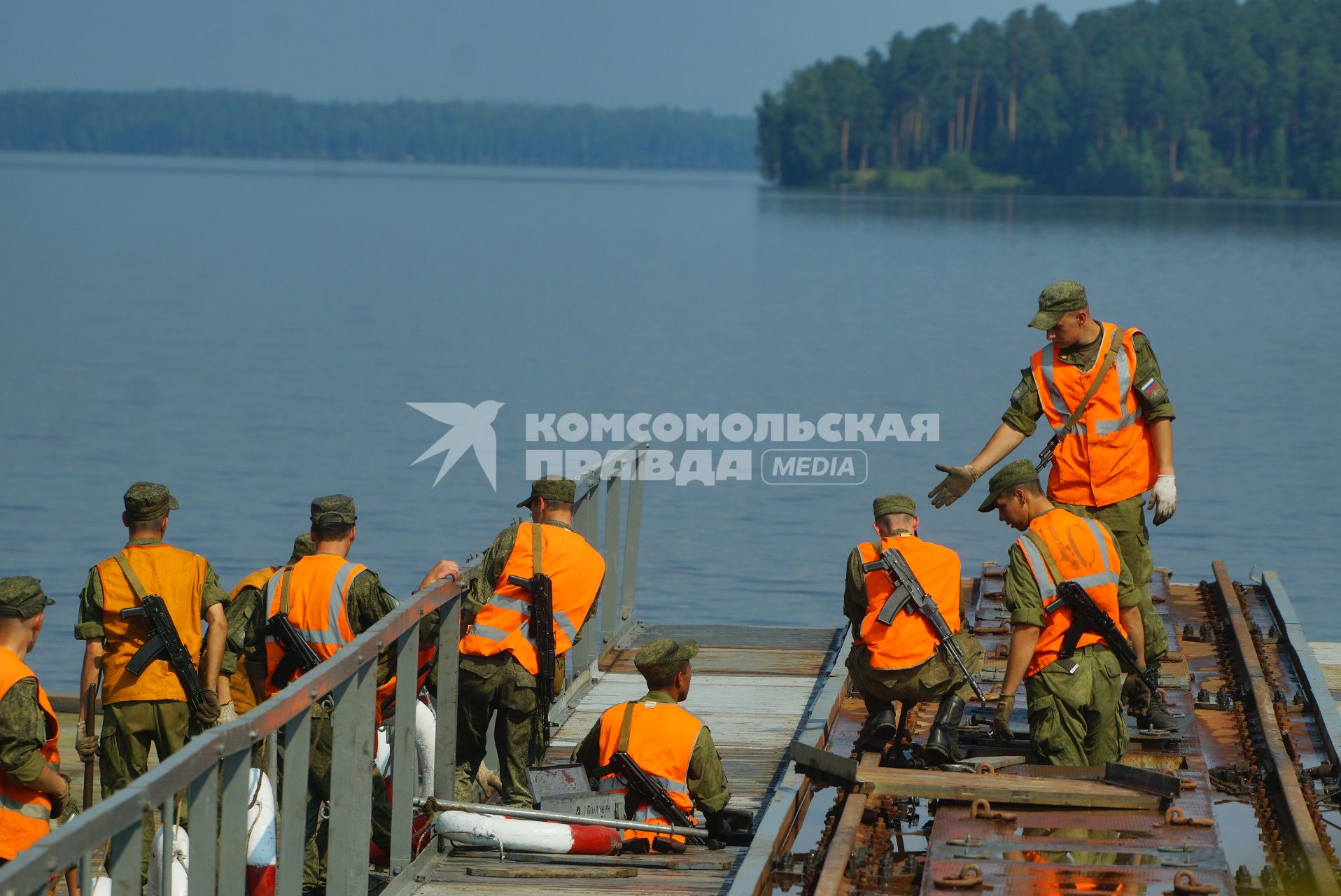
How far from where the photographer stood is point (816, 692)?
1137cm

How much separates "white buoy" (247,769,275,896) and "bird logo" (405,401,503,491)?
20585 millimetres

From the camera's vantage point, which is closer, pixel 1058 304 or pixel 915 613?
pixel 915 613

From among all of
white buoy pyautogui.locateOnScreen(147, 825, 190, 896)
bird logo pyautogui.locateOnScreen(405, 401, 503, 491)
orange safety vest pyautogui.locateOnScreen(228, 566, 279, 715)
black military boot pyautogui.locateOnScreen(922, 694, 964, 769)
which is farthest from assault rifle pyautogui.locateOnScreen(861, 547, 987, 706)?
bird logo pyautogui.locateOnScreen(405, 401, 503, 491)

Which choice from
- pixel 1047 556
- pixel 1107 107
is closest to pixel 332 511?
pixel 1047 556

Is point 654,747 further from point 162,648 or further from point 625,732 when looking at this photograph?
point 162,648

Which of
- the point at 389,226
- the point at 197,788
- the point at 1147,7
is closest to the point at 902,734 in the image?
the point at 197,788

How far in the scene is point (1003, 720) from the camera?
8461mm

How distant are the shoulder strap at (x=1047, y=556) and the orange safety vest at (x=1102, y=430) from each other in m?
1.27

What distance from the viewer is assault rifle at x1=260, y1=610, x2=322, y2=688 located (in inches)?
308

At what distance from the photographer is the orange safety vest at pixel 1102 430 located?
9.24 metres

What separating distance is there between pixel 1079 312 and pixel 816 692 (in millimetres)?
3266

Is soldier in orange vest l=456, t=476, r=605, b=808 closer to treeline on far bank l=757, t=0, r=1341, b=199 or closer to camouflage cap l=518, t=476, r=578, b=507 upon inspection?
camouflage cap l=518, t=476, r=578, b=507

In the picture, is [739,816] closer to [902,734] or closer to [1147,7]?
[902,734]

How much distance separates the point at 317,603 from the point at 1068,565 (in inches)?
125
